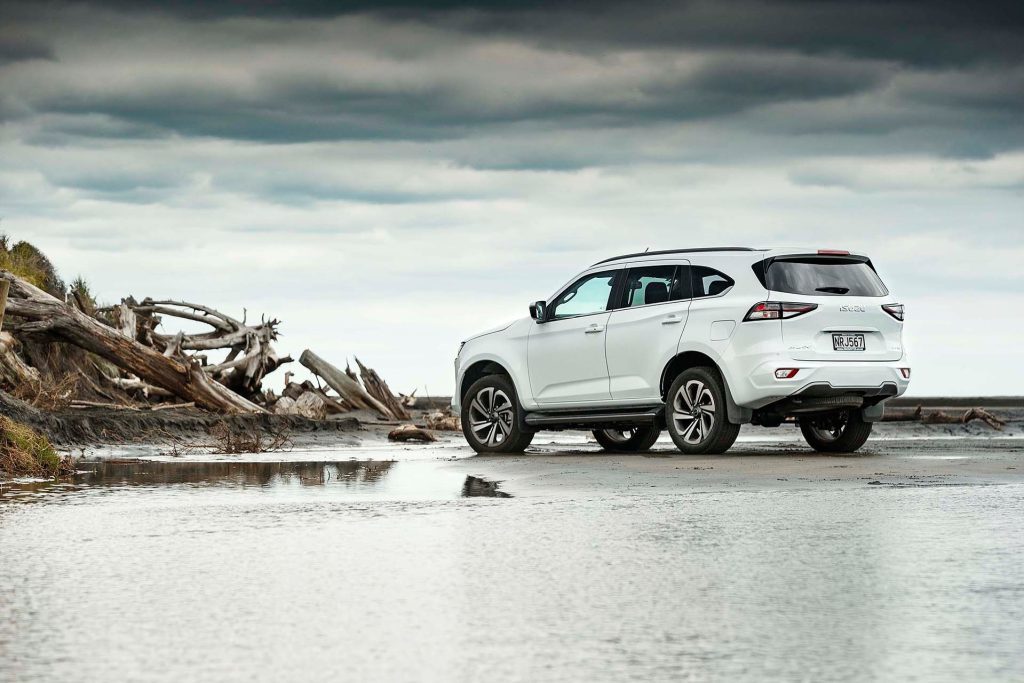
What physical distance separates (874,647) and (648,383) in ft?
33.0

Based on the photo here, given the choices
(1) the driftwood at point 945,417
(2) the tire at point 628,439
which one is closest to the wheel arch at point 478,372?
(2) the tire at point 628,439

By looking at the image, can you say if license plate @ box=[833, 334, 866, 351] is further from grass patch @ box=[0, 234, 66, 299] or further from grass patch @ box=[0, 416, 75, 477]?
grass patch @ box=[0, 234, 66, 299]

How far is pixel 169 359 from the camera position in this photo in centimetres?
1977

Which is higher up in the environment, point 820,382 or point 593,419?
point 820,382

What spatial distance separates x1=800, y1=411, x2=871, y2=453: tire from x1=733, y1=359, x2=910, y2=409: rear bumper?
822mm

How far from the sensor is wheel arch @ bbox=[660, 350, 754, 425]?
14078mm

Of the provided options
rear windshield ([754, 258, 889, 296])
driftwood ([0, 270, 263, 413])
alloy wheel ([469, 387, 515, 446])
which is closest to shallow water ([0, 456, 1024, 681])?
rear windshield ([754, 258, 889, 296])

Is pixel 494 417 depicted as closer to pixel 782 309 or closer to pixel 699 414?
pixel 699 414

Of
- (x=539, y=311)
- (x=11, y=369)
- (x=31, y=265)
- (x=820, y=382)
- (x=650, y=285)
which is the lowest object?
(x=820, y=382)

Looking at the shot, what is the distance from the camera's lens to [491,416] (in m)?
16.7

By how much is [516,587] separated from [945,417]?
20135mm

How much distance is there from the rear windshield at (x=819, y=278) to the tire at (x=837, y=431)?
148 centimetres

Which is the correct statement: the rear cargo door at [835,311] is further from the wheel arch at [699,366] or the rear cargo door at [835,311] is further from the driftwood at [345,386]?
the driftwood at [345,386]

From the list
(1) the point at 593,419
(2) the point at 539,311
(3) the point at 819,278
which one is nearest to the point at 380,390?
(2) the point at 539,311
